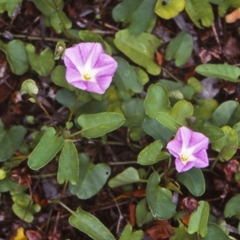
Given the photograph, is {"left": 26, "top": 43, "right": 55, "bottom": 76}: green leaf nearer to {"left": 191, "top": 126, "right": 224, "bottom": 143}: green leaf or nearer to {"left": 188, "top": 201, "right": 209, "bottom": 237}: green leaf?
{"left": 191, "top": 126, "right": 224, "bottom": 143}: green leaf

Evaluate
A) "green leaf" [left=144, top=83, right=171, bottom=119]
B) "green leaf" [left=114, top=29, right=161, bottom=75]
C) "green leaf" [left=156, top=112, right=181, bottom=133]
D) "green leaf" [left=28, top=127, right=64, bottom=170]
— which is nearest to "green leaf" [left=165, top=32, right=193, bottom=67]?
"green leaf" [left=114, top=29, right=161, bottom=75]

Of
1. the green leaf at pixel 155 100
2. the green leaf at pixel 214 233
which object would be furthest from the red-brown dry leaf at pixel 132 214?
the green leaf at pixel 155 100

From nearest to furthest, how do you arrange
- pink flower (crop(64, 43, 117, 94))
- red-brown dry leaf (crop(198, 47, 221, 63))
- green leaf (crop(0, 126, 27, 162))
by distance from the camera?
pink flower (crop(64, 43, 117, 94)) < green leaf (crop(0, 126, 27, 162)) < red-brown dry leaf (crop(198, 47, 221, 63))

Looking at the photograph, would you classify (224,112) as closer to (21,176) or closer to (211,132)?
(211,132)

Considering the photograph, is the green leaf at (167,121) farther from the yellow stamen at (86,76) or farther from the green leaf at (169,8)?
the green leaf at (169,8)

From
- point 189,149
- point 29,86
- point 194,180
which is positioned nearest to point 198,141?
point 189,149

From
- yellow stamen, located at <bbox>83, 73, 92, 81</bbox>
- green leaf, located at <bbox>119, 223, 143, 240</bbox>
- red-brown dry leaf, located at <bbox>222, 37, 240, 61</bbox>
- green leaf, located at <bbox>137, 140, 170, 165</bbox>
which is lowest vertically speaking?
green leaf, located at <bbox>119, 223, 143, 240</bbox>
